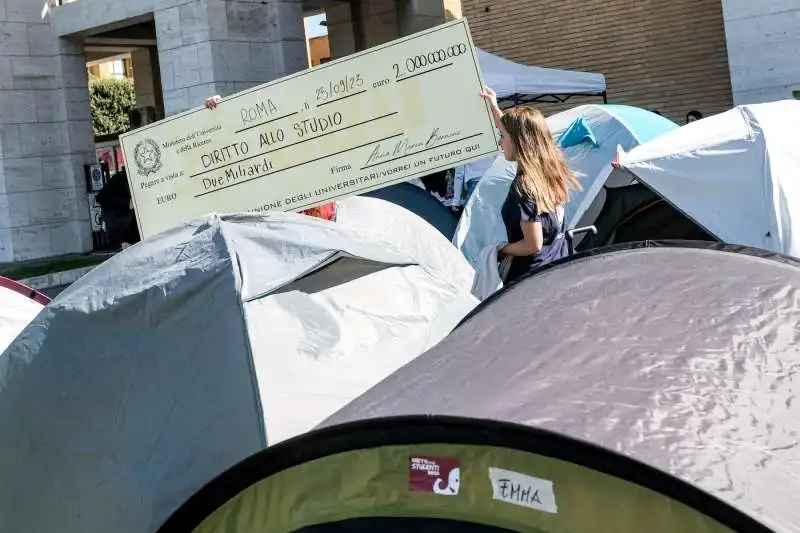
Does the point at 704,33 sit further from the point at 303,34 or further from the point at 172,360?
the point at 172,360

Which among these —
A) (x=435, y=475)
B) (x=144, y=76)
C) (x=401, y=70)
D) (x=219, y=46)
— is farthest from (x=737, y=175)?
(x=144, y=76)

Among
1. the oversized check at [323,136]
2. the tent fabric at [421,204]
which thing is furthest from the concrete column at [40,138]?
the oversized check at [323,136]

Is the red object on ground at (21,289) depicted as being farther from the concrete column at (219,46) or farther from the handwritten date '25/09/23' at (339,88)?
the concrete column at (219,46)

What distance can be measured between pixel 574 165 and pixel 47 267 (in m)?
8.41

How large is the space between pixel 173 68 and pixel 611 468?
12410 millimetres

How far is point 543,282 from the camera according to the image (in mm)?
2801

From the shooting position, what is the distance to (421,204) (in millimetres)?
9008

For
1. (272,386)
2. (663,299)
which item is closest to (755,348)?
(663,299)

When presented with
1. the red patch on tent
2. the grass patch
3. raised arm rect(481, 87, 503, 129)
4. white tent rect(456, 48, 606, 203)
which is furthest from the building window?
the red patch on tent

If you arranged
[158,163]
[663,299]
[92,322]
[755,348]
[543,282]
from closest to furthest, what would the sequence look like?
1. [755,348]
2. [663,299]
3. [543,282]
4. [92,322]
5. [158,163]

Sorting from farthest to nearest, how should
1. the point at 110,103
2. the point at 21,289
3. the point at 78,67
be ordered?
the point at 110,103 < the point at 78,67 < the point at 21,289

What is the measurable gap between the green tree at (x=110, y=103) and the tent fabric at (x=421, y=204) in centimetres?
2321

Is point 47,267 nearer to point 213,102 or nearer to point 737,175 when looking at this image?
point 213,102

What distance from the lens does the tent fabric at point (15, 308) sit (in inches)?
183
